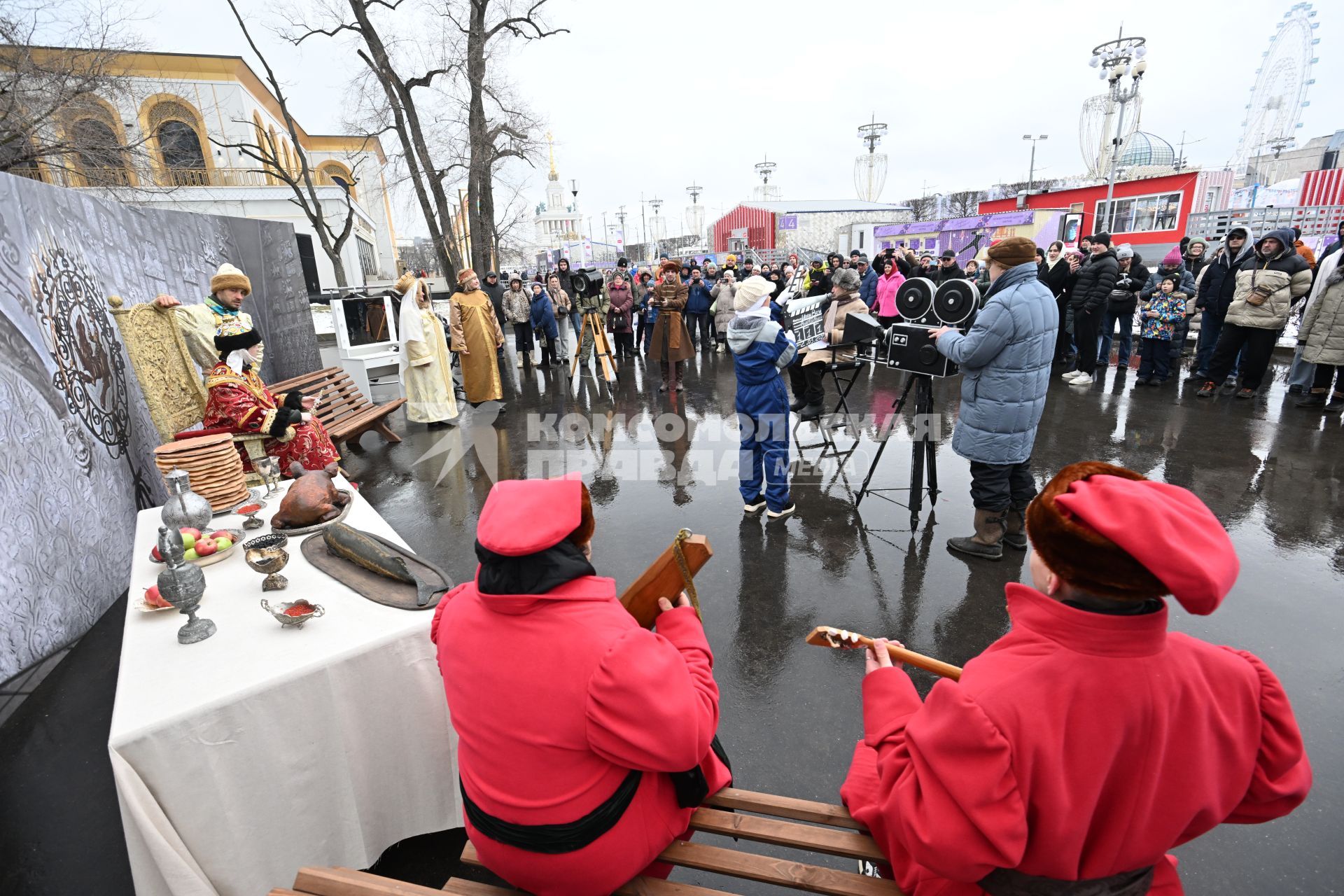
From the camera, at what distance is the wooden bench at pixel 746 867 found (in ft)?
4.86

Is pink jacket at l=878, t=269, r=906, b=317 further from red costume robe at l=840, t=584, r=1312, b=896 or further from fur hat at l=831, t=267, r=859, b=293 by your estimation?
red costume robe at l=840, t=584, r=1312, b=896

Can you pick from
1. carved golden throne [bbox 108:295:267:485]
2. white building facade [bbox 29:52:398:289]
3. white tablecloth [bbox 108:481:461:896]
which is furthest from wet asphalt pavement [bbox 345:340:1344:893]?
white building facade [bbox 29:52:398:289]

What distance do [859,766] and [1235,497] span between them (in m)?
5.02

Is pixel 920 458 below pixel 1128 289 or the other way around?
below

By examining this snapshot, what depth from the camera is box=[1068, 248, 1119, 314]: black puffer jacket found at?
7.88 m

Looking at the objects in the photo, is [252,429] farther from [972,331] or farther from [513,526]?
[972,331]

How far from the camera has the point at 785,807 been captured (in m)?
1.72

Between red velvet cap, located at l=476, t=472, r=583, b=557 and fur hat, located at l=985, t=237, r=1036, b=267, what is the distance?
3092 millimetres

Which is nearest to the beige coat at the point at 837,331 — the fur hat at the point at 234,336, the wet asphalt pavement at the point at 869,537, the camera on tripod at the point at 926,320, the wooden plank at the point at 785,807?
the camera on tripod at the point at 926,320

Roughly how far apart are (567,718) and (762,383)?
346cm

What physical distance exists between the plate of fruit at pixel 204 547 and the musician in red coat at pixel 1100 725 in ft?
8.68

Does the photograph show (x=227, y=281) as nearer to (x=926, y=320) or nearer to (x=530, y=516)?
(x=530, y=516)

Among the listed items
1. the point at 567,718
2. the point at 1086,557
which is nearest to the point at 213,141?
the point at 567,718

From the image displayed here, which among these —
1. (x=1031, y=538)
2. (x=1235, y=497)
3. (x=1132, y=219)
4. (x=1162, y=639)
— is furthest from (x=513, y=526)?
(x=1132, y=219)
